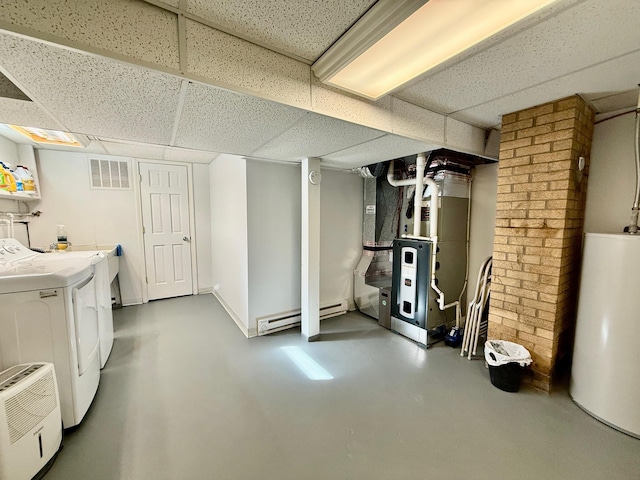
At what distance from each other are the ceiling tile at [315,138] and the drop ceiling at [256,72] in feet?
0.07

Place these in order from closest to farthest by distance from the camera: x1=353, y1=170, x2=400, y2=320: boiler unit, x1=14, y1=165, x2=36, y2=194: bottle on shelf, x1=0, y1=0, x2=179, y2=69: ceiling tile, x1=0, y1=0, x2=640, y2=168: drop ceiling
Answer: x1=0, y1=0, x2=179, y2=69: ceiling tile < x1=0, y1=0, x2=640, y2=168: drop ceiling < x1=14, y1=165, x2=36, y2=194: bottle on shelf < x1=353, y1=170, x2=400, y2=320: boiler unit

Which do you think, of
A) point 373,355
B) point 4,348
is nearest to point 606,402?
point 373,355

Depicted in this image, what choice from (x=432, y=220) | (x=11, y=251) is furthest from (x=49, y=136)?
(x=432, y=220)

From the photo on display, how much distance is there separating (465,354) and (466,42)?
2783mm

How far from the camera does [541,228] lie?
207cm

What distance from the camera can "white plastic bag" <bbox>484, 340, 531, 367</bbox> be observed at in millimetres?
2070

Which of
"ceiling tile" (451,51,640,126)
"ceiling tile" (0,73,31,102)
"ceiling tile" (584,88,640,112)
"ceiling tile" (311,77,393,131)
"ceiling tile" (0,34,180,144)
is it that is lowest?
"ceiling tile" (0,34,180,144)

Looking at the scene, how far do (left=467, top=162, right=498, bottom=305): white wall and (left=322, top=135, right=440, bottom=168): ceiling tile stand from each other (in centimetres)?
113

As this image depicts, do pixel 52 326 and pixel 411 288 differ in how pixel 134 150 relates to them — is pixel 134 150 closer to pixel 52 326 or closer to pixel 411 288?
pixel 52 326

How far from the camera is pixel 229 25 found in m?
1.16

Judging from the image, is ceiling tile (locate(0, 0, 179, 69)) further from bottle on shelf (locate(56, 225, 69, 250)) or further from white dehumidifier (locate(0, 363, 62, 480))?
bottle on shelf (locate(56, 225, 69, 250))

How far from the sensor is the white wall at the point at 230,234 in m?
3.08

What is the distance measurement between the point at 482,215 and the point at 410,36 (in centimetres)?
254

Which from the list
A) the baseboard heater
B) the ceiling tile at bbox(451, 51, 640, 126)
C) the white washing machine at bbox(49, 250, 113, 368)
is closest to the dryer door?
the white washing machine at bbox(49, 250, 113, 368)
